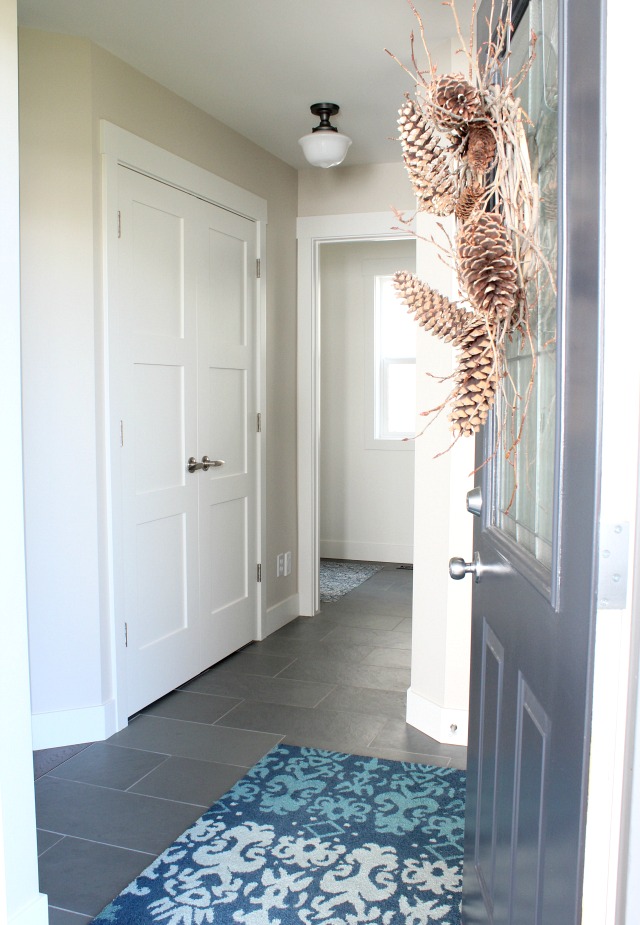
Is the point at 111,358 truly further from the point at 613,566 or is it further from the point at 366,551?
the point at 366,551

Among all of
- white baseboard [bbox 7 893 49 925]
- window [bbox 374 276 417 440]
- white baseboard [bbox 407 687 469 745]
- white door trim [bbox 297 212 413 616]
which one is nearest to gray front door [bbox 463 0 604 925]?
white baseboard [bbox 7 893 49 925]

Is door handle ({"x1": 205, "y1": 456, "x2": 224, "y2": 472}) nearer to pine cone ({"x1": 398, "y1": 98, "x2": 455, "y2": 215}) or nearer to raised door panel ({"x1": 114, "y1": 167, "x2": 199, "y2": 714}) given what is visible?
raised door panel ({"x1": 114, "y1": 167, "x2": 199, "y2": 714})

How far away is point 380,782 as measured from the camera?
2596mm

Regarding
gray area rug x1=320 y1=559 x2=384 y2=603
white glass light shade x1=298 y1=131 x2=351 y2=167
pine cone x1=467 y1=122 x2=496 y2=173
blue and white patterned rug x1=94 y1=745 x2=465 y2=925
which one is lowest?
gray area rug x1=320 y1=559 x2=384 y2=603

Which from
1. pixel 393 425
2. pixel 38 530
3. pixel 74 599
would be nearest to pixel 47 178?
pixel 38 530

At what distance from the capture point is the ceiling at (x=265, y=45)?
8.52ft

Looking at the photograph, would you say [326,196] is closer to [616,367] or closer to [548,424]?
[548,424]

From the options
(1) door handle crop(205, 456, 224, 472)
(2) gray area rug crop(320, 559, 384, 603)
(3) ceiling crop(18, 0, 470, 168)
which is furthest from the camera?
(2) gray area rug crop(320, 559, 384, 603)

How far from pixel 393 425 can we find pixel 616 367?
540 cm

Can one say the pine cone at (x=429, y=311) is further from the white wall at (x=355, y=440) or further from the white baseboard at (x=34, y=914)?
the white wall at (x=355, y=440)

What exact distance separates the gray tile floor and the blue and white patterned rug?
10 cm

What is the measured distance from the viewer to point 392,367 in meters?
6.11

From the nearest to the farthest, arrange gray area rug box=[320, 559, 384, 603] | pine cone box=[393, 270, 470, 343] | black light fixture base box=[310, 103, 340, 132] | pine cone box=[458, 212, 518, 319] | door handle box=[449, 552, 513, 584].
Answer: pine cone box=[458, 212, 518, 319] → pine cone box=[393, 270, 470, 343] → door handle box=[449, 552, 513, 584] → black light fixture base box=[310, 103, 340, 132] → gray area rug box=[320, 559, 384, 603]

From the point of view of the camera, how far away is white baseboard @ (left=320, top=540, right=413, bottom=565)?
6141mm
